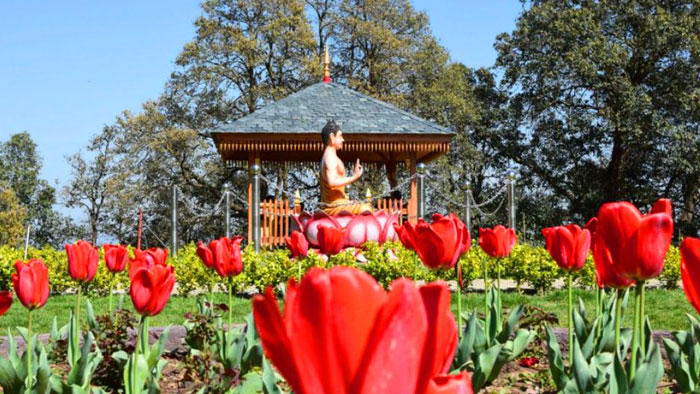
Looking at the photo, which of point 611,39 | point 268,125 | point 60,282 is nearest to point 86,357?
point 60,282

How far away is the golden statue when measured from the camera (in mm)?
11273

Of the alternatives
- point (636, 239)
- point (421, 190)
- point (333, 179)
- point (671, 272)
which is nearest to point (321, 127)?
point (421, 190)

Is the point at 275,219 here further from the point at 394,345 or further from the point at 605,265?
the point at 394,345

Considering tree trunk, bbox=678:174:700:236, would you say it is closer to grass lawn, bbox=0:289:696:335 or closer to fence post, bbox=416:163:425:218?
fence post, bbox=416:163:425:218

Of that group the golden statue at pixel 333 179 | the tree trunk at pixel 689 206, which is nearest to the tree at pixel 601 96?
the tree trunk at pixel 689 206

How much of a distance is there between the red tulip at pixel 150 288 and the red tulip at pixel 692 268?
4.85ft

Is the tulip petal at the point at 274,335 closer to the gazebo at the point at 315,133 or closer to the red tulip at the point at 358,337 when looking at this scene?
the red tulip at the point at 358,337

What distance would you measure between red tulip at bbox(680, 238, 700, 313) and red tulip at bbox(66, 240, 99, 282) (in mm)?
2499

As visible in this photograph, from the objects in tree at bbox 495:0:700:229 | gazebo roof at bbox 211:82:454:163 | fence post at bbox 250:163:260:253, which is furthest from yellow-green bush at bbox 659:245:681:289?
tree at bbox 495:0:700:229

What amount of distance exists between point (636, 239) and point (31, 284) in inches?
74.9

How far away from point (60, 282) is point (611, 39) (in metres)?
19.8

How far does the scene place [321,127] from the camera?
49.7 ft

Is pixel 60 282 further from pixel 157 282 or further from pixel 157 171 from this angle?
pixel 157 171

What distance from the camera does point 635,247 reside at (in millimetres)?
1480
